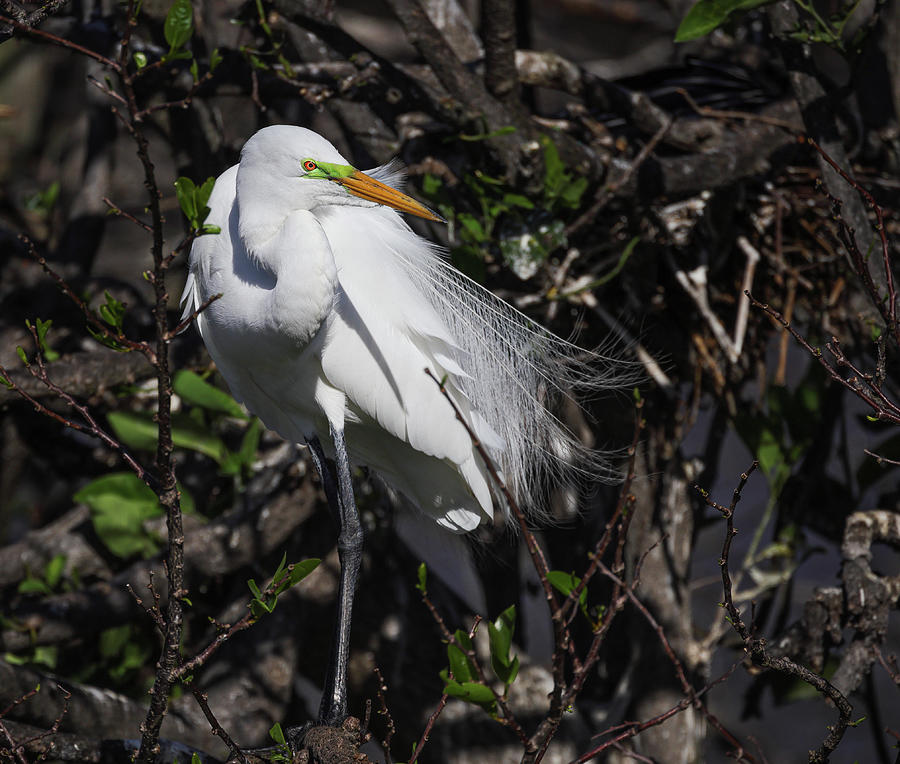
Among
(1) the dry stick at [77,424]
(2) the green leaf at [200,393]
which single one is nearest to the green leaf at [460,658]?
(1) the dry stick at [77,424]

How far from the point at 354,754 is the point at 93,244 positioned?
6.46 feet

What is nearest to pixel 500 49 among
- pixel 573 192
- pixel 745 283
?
pixel 573 192

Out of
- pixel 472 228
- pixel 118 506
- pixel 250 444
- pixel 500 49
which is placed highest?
pixel 500 49

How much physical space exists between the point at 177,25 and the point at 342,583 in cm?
112

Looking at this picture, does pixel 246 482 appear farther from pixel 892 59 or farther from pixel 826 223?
pixel 892 59

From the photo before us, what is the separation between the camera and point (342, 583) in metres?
1.91

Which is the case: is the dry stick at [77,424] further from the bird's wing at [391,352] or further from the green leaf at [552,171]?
the green leaf at [552,171]

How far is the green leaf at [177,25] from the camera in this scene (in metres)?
1.28

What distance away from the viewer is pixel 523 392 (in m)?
1.98

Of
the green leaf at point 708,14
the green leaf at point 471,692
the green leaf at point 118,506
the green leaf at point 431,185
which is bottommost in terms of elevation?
the green leaf at point 118,506

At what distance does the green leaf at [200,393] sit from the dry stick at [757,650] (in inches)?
54.7

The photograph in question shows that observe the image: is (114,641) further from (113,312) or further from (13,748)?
(113,312)

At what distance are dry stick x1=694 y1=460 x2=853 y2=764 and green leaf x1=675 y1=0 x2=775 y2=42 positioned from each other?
3.39ft

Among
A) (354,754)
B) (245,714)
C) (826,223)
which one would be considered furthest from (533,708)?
(826,223)
